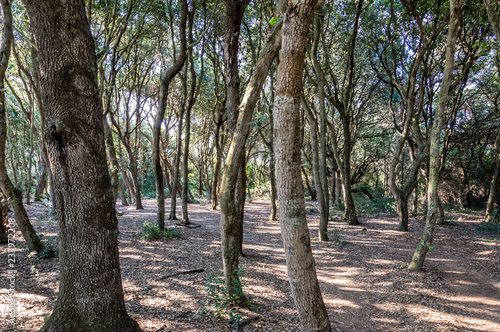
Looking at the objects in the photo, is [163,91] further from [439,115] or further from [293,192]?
[439,115]

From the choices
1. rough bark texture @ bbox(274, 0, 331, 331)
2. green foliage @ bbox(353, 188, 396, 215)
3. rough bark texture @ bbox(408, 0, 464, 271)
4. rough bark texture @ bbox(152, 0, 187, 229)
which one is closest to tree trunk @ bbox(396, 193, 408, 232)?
rough bark texture @ bbox(408, 0, 464, 271)

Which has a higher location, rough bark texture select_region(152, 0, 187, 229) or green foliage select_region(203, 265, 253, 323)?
rough bark texture select_region(152, 0, 187, 229)

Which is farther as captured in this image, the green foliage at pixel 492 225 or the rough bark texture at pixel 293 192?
the green foliage at pixel 492 225

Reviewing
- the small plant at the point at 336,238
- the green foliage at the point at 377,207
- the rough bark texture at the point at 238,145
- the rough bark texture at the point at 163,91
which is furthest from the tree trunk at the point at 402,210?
the rough bark texture at the point at 238,145

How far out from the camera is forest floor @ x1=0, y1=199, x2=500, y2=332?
471cm

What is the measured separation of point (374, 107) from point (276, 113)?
1892cm

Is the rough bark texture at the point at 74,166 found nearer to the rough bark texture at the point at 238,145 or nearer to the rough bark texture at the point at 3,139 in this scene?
the rough bark texture at the point at 238,145

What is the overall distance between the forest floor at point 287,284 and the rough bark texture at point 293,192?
5.73 ft

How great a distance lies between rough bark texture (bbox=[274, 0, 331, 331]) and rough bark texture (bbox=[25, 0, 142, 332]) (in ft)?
6.48

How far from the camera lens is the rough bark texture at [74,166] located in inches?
121

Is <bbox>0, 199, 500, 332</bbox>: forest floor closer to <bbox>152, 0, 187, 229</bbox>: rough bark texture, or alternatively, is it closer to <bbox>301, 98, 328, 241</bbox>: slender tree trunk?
<bbox>301, 98, 328, 241</bbox>: slender tree trunk

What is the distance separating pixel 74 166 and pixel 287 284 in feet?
16.5

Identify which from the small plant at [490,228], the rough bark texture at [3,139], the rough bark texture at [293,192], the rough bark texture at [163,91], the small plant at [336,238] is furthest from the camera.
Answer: the small plant at [490,228]

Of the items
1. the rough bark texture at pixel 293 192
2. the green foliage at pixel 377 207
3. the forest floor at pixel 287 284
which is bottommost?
the forest floor at pixel 287 284
